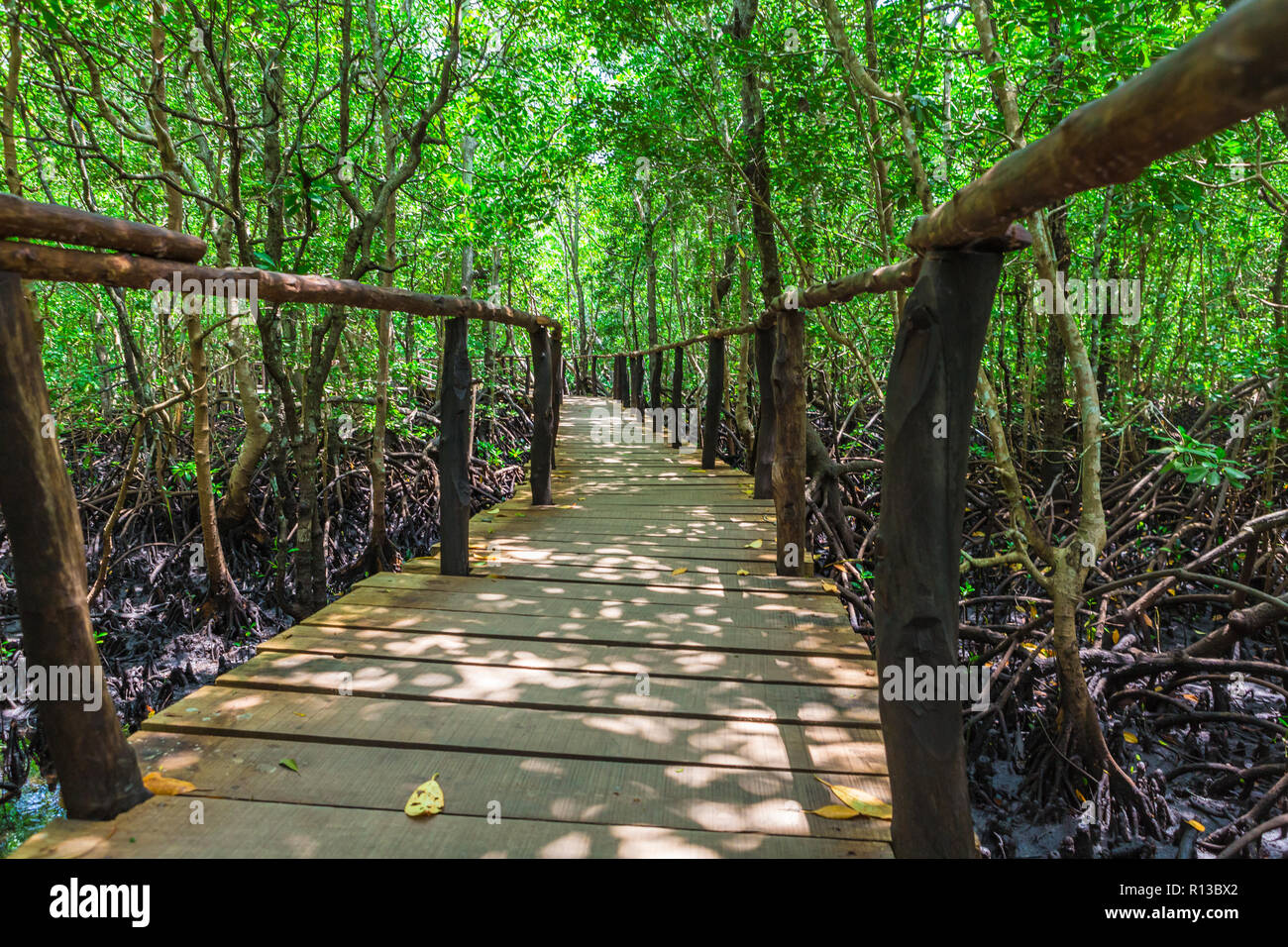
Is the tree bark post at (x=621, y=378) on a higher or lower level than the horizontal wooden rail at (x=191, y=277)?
higher

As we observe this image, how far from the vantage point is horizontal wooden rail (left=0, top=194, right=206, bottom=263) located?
50.7 inches

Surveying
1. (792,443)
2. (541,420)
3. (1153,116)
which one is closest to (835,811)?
(1153,116)

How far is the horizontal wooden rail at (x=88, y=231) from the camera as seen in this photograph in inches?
50.7

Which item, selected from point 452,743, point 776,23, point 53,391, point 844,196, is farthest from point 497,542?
point 53,391

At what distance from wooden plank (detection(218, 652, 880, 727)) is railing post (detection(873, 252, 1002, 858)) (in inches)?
23.9

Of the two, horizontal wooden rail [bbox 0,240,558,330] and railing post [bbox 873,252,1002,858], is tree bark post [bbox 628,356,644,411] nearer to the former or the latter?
horizontal wooden rail [bbox 0,240,558,330]

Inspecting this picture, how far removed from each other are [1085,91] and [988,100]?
2311 millimetres

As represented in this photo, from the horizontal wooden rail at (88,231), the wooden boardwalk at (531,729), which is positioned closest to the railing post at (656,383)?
the wooden boardwalk at (531,729)

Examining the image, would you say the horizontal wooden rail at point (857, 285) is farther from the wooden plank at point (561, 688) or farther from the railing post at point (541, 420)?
the railing post at point (541, 420)

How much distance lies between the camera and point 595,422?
10.9 metres

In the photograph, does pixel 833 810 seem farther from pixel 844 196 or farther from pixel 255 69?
pixel 255 69

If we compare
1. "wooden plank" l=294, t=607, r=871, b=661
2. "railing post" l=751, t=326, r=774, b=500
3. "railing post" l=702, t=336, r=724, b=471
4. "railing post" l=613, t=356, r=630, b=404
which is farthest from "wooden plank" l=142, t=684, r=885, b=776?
"railing post" l=613, t=356, r=630, b=404

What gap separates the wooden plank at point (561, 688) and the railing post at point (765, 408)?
228 centimetres

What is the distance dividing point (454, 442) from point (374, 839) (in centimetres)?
191
